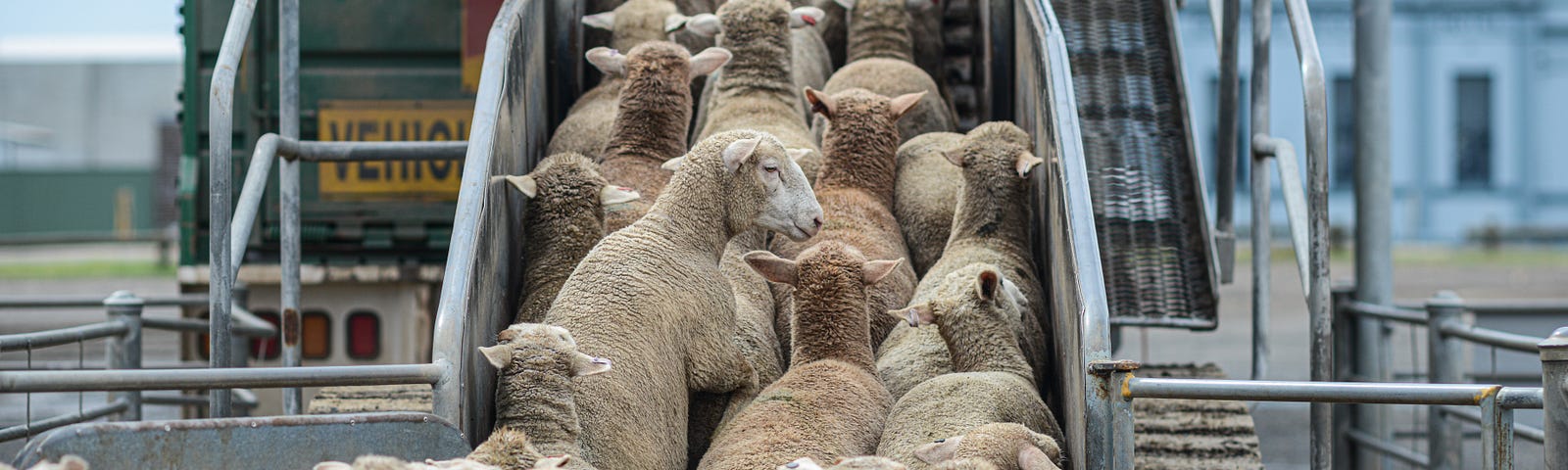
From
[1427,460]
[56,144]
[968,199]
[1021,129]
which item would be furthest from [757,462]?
[56,144]

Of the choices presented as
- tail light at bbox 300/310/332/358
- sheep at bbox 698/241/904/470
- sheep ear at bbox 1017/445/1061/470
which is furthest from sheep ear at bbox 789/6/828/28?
sheep ear at bbox 1017/445/1061/470

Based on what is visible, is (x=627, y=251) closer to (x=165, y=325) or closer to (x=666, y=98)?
(x=666, y=98)

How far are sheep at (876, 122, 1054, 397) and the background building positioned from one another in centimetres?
2441

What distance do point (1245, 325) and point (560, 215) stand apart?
1682 cm

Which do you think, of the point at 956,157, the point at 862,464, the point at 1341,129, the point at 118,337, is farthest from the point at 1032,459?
the point at 1341,129

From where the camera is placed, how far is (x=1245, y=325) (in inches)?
787

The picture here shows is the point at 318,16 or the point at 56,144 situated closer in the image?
the point at 318,16

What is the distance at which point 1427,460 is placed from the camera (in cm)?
610

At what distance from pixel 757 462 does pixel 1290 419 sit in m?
9.01

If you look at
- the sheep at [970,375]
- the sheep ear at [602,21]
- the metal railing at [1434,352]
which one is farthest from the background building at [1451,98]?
the sheep at [970,375]

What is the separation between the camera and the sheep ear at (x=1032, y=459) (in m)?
3.46

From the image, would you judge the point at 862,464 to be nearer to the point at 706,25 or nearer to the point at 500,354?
the point at 500,354

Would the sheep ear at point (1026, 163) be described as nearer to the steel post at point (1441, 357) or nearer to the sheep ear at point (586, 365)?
the sheep ear at point (586, 365)

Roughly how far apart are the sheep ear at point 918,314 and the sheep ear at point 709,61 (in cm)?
137
